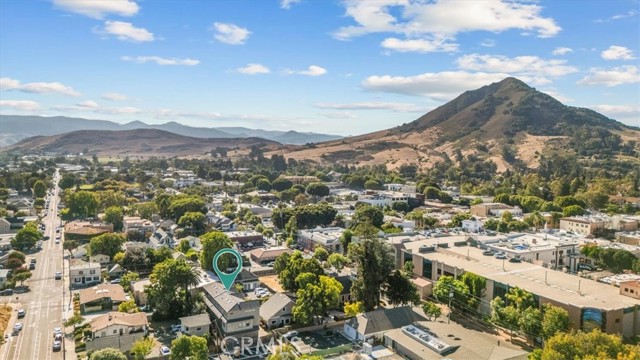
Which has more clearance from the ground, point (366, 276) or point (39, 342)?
point (366, 276)

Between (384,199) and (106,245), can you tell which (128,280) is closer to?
(106,245)

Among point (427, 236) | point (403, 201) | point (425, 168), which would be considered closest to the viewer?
point (427, 236)

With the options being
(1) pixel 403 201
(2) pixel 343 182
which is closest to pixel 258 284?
(1) pixel 403 201

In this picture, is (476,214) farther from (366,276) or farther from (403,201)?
(366,276)

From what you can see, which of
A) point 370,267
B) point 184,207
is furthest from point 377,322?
point 184,207

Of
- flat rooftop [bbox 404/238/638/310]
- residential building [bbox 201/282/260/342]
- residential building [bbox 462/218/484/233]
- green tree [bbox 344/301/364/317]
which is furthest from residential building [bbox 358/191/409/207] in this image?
residential building [bbox 201/282/260/342]

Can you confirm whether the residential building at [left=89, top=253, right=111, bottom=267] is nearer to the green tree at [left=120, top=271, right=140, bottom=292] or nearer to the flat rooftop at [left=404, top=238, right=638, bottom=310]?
the green tree at [left=120, top=271, right=140, bottom=292]

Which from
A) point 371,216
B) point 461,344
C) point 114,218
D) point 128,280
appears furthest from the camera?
point 114,218
